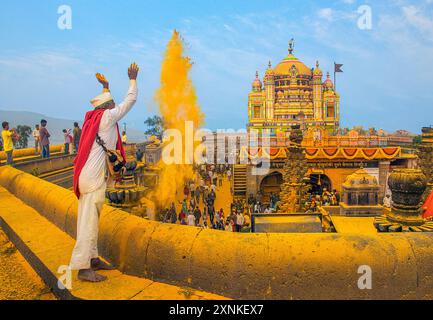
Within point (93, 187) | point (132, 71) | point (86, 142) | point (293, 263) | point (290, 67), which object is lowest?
point (293, 263)

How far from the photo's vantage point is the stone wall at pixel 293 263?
2414 mm

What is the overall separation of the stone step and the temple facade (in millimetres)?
47793

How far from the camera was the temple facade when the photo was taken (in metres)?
52.4

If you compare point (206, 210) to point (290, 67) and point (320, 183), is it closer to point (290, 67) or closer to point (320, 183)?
point (320, 183)

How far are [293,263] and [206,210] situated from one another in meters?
17.4

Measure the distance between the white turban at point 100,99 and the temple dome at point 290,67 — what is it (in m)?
55.7

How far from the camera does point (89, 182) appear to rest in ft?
9.27

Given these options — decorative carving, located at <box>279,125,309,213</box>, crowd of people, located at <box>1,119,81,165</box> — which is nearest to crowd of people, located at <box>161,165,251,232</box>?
decorative carving, located at <box>279,125,309,213</box>

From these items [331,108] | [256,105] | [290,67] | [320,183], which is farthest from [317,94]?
[320,183]

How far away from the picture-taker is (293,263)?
2.44m

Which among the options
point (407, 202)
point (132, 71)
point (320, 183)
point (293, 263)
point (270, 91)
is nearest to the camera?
point (293, 263)

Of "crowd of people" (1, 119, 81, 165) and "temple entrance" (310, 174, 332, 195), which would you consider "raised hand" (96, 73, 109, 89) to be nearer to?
"crowd of people" (1, 119, 81, 165)

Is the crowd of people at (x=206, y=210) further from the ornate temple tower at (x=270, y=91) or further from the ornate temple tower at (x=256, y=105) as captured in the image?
the ornate temple tower at (x=256, y=105)
